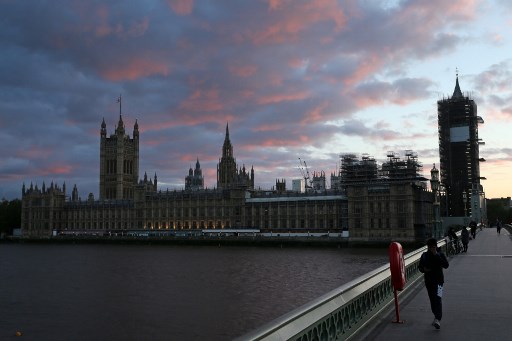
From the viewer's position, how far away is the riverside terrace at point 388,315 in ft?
25.0

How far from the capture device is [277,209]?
140 metres

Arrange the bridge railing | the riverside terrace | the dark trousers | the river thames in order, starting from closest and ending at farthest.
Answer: the bridge railing
the riverside terrace
the dark trousers
the river thames

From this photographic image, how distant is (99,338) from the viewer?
29547 mm

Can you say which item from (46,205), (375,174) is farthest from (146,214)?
(375,174)

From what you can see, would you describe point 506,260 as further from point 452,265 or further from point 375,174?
point 375,174

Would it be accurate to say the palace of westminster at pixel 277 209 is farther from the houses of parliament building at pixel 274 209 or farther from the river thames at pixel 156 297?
the river thames at pixel 156 297

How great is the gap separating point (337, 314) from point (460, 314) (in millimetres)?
4452

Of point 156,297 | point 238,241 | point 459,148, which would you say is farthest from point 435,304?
point 459,148

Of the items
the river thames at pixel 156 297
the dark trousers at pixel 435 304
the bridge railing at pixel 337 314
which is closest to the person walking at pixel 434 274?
the dark trousers at pixel 435 304

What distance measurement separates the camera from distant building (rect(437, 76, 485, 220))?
6004 inches

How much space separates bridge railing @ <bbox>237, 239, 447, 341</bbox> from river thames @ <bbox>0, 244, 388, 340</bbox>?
18.5m

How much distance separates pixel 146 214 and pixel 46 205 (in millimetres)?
40864

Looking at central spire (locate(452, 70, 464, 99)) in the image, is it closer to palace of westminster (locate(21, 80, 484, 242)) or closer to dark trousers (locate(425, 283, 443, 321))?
palace of westminster (locate(21, 80, 484, 242))

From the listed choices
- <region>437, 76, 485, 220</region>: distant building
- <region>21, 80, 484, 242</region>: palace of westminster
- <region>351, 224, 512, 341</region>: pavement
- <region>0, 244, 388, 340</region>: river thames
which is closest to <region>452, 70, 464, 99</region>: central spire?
<region>437, 76, 485, 220</region>: distant building
